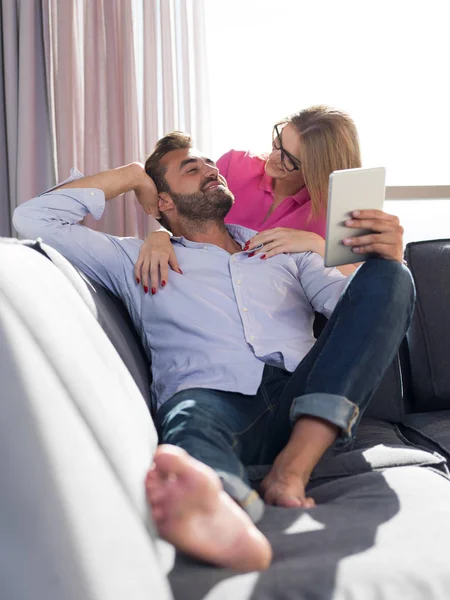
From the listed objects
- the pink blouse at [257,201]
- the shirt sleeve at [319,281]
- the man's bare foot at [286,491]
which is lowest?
the man's bare foot at [286,491]

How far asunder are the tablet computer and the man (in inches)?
1.5

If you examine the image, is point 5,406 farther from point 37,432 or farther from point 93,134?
point 93,134

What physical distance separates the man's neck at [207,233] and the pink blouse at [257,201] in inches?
8.6

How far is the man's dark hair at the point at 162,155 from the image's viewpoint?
1941 millimetres

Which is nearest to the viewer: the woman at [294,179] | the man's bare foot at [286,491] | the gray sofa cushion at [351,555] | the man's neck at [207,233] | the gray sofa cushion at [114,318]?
the gray sofa cushion at [351,555]

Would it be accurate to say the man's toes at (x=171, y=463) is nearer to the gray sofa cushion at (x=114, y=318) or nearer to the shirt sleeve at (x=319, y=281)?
the gray sofa cushion at (x=114, y=318)

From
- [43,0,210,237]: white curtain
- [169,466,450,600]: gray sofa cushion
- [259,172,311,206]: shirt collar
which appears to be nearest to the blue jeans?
[169,466,450,600]: gray sofa cushion

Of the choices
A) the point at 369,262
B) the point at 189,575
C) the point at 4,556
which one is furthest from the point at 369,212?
the point at 4,556

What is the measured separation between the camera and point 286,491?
1099 millimetres

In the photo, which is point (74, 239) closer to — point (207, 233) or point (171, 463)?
point (207, 233)

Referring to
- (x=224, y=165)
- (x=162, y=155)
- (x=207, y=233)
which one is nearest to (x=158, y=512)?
(x=207, y=233)

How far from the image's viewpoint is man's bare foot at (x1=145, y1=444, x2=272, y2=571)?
826 millimetres

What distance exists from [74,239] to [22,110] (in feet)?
3.27

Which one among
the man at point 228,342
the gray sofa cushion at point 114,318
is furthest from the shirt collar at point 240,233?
the gray sofa cushion at point 114,318
